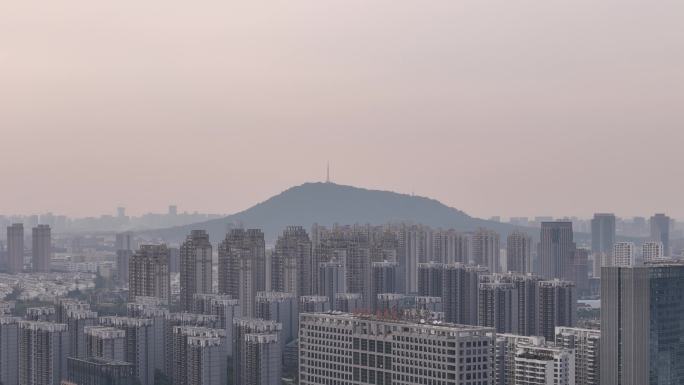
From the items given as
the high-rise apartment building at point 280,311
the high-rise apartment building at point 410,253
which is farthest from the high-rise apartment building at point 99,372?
the high-rise apartment building at point 410,253

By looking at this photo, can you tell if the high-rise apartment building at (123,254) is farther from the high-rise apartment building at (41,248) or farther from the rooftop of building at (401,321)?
the rooftop of building at (401,321)

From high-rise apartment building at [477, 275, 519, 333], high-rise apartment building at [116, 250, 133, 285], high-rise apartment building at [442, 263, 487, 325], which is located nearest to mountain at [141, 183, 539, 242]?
high-rise apartment building at [116, 250, 133, 285]

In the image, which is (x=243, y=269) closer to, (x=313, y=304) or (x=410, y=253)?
(x=313, y=304)

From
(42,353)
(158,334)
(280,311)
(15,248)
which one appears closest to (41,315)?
(42,353)

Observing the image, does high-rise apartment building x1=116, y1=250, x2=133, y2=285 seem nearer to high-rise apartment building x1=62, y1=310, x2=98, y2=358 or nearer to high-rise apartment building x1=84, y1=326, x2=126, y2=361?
high-rise apartment building x1=62, y1=310, x2=98, y2=358

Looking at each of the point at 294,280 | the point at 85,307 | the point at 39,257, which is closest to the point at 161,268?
the point at 294,280
